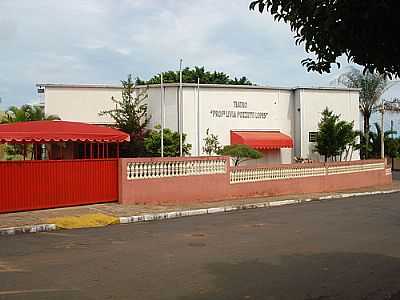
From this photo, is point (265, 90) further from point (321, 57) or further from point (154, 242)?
point (321, 57)

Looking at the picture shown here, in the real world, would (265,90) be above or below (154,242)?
above

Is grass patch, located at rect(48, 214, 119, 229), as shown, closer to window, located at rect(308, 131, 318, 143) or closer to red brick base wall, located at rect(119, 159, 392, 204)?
red brick base wall, located at rect(119, 159, 392, 204)

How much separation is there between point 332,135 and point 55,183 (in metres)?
20.1

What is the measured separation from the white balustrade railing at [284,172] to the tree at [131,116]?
8.30 meters

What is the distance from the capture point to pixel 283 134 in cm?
3122

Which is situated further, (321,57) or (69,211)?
(69,211)

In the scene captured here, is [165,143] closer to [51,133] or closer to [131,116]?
[131,116]

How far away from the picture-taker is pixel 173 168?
17078 mm

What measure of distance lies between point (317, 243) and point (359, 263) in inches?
74.4

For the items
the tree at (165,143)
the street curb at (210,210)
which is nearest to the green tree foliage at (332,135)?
the tree at (165,143)

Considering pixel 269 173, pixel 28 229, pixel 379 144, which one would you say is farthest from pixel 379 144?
pixel 28 229

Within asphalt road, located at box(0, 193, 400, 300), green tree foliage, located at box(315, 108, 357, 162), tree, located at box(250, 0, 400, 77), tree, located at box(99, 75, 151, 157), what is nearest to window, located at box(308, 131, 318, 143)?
→ green tree foliage, located at box(315, 108, 357, 162)

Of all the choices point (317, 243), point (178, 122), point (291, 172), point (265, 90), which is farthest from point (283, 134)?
point (317, 243)

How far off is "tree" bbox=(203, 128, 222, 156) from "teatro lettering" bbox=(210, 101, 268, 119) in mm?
1106
